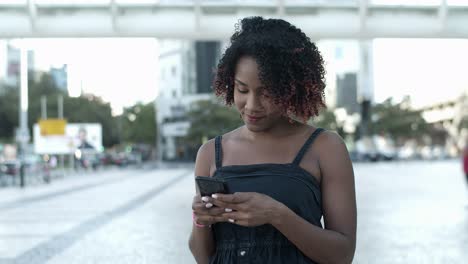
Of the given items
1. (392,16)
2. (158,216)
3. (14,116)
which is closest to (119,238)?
(158,216)

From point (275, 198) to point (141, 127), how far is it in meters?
75.2

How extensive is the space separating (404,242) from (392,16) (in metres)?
6.85

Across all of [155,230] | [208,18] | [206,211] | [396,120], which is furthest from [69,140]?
[206,211]

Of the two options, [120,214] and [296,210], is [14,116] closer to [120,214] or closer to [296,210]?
[120,214]

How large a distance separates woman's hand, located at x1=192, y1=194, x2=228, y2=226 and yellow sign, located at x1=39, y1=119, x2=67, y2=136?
148 ft

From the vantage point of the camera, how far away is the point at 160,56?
7769cm

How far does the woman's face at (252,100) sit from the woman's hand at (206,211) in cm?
28

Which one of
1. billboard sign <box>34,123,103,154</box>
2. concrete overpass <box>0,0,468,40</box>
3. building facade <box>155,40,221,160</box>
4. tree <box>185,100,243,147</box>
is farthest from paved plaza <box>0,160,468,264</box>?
building facade <box>155,40,221,160</box>

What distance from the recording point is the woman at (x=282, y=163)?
1.82 meters

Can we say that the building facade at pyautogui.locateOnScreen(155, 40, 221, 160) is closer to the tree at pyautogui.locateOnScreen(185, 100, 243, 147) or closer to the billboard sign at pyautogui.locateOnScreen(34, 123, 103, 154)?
the tree at pyautogui.locateOnScreen(185, 100, 243, 147)

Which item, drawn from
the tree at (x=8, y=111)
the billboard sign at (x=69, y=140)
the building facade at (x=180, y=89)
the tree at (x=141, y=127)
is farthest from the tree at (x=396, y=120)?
the tree at (x=8, y=111)

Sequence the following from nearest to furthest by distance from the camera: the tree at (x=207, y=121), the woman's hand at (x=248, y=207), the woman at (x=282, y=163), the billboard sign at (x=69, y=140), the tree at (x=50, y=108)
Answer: the woman's hand at (x=248, y=207)
the woman at (x=282, y=163)
the billboard sign at (x=69, y=140)
the tree at (x=207, y=121)
the tree at (x=50, y=108)

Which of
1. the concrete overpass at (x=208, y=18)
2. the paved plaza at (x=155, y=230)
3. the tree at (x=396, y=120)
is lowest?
the paved plaza at (x=155, y=230)

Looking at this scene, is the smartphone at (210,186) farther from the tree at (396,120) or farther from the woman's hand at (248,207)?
the tree at (396,120)
